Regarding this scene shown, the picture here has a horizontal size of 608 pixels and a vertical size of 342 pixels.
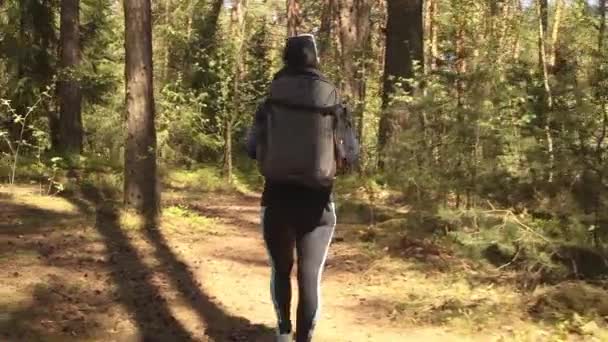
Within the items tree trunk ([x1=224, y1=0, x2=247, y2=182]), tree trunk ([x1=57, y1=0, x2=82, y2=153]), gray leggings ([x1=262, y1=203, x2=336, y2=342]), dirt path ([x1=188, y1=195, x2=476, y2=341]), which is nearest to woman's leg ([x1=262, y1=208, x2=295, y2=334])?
gray leggings ([x1=262, y1=203, x2=336, y2=342])

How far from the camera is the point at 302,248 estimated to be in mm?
4156

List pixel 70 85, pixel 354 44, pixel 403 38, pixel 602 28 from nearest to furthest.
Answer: pixel 602 28 → pixel 403 38 → pixel 354 44 → pixel 70 85

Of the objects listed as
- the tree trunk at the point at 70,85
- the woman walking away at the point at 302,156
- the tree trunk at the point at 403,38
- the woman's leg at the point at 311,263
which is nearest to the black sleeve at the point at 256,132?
the woman walking away at the point at 302,156

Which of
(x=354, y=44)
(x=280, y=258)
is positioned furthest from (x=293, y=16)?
(x=280, y=258)

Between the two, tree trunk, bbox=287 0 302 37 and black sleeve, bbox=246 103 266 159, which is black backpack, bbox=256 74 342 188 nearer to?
black sleeve, bbox=246 103 266 159

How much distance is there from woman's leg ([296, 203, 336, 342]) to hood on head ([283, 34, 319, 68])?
2.80ft

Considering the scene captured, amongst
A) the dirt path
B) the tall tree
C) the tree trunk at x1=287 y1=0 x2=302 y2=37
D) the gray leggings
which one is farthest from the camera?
the tree trunk at x1=287 y1=0 x2=302 y2=37

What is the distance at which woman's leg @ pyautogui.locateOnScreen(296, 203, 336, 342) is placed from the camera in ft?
13.5

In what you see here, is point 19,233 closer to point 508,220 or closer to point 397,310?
point 397,310

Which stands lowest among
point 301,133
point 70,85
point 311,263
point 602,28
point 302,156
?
point 311,263

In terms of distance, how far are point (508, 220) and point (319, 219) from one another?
269 centimetres

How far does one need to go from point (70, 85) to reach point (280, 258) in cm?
Answer: 1382

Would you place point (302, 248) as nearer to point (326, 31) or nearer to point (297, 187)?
point (297, 187)

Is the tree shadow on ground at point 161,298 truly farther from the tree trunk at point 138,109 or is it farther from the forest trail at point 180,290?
the tree trunk at point 138,109
